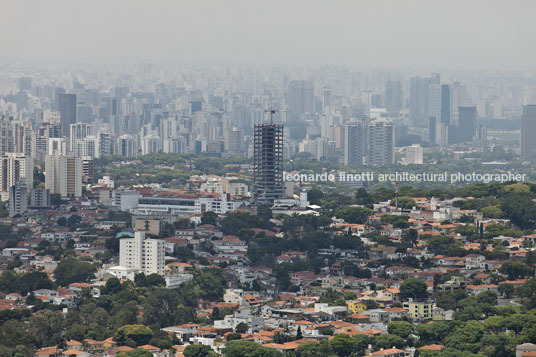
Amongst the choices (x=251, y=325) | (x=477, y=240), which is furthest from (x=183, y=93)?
(x=251, y=325)

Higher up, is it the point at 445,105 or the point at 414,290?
the point at 445,105

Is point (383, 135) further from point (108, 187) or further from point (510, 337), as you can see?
point (510, 337)

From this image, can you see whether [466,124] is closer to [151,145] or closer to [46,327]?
[151,145]

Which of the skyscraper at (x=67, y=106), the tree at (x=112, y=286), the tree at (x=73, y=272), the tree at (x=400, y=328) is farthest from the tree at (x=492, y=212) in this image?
the skyscraper at (x=67, y=106)

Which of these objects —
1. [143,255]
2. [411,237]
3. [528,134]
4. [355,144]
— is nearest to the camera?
[143,255]

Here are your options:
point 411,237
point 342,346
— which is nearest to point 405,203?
point 411,237

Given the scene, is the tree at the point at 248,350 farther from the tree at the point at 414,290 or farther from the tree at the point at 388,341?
the tree at the point at 414,290

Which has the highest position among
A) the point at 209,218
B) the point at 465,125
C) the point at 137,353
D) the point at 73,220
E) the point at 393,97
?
the point at 393,97
